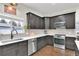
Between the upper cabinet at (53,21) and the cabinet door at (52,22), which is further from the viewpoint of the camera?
the cabinet door at (52,22)

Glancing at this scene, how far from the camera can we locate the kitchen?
96.6 inches

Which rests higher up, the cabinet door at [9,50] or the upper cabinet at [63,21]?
the upper cabinet at [63,21]

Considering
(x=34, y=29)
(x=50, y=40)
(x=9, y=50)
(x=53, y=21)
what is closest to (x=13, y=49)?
(x=9, y=50)

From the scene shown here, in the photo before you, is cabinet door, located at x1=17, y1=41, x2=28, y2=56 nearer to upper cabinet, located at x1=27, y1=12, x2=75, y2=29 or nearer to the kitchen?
the kitchen

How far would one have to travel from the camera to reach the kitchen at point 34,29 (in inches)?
96.6

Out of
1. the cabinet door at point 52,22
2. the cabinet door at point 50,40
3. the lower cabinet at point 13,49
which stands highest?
the cabinet door at point 52,22

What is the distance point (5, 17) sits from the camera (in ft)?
8.60

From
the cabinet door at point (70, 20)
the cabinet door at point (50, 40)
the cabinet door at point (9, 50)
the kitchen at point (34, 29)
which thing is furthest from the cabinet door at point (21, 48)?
the cabinet door at point (70, 20)

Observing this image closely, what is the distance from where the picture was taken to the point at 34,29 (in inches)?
171

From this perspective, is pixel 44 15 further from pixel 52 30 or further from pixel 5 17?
pixel 5 17

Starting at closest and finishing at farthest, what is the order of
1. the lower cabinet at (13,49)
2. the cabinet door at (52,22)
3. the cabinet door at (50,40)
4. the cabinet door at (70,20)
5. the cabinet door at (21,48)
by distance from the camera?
the lower cabinet at (13,49)
the cabinet door at (21,48)
the cabinet door at (70,20)
the cabinet door at (50,40)
the cabinet door at (52,22)

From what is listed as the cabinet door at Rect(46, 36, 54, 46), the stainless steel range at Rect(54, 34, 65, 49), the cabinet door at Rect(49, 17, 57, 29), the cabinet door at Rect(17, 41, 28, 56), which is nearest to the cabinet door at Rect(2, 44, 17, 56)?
the cabinet door at Rect(17, 41, 28, 56)

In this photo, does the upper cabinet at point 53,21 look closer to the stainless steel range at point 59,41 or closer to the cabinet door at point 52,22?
the cabinet door at point 52,22

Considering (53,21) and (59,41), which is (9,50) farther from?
(53,21)
